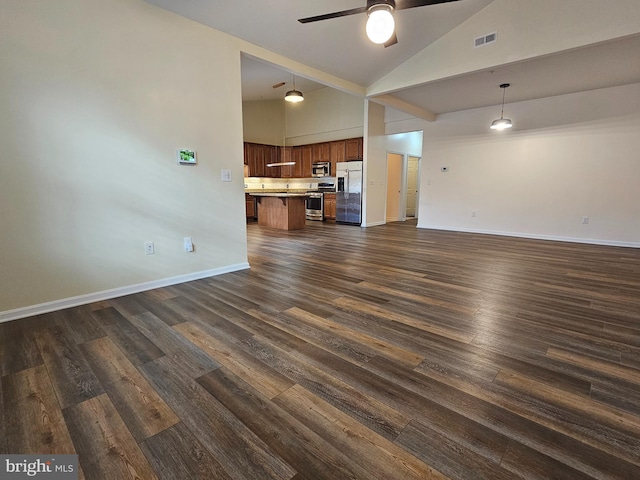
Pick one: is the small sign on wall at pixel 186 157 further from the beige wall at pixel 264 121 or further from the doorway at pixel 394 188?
the doorway at pixel 394 188

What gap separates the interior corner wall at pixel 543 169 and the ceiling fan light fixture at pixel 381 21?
16.8 ft

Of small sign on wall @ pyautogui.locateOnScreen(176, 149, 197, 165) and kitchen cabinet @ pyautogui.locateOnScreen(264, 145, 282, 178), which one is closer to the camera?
small sign on wall @ pyautogui.locateOnScreen(176, 149, 197, 165)

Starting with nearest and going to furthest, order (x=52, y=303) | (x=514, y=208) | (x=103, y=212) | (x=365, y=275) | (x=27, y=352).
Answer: (x=27, y=352) < (x=52, y=303) < (x=103, y=212) < (x=365, y=275) < (x=514, y=208)

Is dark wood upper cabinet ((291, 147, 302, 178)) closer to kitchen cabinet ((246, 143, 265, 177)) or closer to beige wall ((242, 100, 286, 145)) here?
beige wall ((242, 100, 286, 145))

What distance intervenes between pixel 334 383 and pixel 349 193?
691 cm

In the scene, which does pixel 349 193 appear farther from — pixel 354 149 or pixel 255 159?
pixel 255 159

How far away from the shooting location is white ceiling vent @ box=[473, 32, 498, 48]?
153 inches

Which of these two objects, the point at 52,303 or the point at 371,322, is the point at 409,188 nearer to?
the point at 371,322

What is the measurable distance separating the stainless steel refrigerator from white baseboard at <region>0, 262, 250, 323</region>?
4.94 metres

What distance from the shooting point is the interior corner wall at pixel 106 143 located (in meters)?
2.34

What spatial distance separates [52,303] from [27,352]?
0.79 metres

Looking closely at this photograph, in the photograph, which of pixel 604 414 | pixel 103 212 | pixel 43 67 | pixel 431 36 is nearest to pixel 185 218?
pixel 103 212

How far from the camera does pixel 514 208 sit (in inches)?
255

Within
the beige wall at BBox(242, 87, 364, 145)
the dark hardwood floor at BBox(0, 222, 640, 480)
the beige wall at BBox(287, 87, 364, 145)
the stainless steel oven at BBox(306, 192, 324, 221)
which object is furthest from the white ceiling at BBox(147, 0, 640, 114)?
the stainless steel oven at BBox(306, 192, 324, 221)
